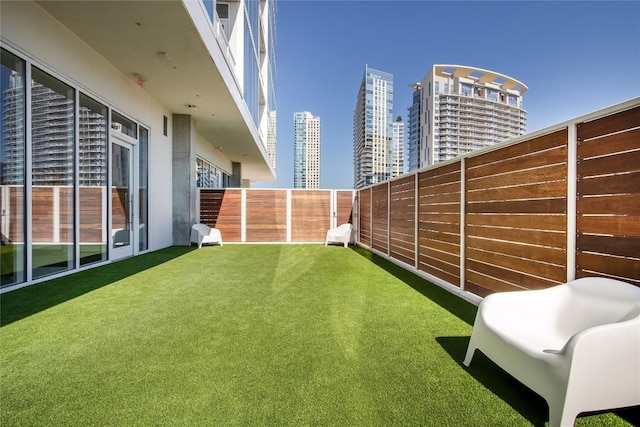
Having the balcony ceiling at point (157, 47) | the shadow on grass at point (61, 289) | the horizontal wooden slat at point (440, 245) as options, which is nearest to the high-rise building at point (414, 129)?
the balcony ceiling at point (157, 47)

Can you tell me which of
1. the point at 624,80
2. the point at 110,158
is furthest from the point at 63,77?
the point at 624,80

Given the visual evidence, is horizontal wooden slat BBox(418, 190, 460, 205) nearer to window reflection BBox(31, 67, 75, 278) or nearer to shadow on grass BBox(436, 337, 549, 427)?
shadow on grass BBox(436, 337, 549, 427)

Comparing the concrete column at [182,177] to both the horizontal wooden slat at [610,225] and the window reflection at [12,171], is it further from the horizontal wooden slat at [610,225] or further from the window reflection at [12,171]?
the horizontal wooden slat at [610,225]

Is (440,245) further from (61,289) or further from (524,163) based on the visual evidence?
(61,289)

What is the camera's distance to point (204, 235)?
8.55 metres

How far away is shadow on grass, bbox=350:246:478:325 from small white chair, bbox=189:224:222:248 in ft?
17.2

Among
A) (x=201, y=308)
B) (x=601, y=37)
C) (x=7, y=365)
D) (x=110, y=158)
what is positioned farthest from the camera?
(x=601, y=37)

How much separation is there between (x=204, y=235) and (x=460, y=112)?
113 ft

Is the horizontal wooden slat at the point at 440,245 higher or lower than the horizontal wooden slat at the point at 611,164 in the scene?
lower

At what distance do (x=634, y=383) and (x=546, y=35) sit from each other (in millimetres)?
16825

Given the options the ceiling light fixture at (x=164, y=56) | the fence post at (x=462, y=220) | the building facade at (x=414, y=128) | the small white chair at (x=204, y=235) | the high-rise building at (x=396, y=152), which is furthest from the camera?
the high-rise building at (x=396, y=152)

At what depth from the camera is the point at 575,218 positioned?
223 cm

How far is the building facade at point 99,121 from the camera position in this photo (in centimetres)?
375

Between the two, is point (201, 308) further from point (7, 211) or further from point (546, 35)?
point (546, 35)
